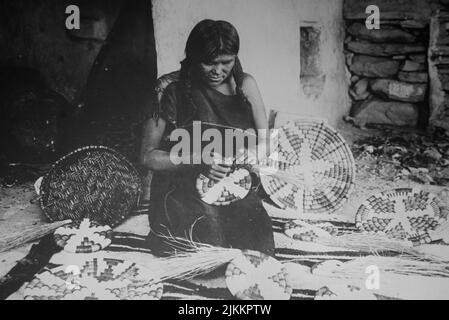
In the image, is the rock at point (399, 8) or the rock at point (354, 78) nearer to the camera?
the rock at point (399, 8)

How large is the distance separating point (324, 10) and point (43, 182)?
220 cm

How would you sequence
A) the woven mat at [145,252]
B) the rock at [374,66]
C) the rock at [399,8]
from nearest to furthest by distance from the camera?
the woven mat at [145,252]
the rock at [399,8]
the rock at [374,66]

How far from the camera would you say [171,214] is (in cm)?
327

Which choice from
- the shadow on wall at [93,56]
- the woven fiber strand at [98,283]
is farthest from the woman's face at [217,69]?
the woven fiber strand at [98,283]

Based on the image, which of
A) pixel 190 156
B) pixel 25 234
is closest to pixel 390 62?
pixel 190 156

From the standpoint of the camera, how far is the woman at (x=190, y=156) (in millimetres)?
3234

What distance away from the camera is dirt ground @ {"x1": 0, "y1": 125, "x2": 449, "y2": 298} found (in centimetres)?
326

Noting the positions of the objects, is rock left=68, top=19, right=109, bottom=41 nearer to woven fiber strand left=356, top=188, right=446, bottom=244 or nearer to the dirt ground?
the dirt ground

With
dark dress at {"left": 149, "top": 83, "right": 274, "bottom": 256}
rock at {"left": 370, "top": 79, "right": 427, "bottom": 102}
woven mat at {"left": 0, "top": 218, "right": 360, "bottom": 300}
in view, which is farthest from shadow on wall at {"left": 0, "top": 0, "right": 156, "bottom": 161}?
rock at {"left": 370, "top": 79, "right": 427, "bottom": 102}

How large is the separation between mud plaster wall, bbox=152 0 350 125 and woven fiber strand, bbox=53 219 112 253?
1.13m

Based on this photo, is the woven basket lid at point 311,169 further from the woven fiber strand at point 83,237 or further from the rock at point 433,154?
the woven fiber strand at point 83,237

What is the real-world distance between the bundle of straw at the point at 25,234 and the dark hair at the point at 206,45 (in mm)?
1233

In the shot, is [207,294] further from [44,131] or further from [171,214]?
[44,131]

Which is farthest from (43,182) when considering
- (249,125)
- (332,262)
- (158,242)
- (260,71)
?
(332,262)
